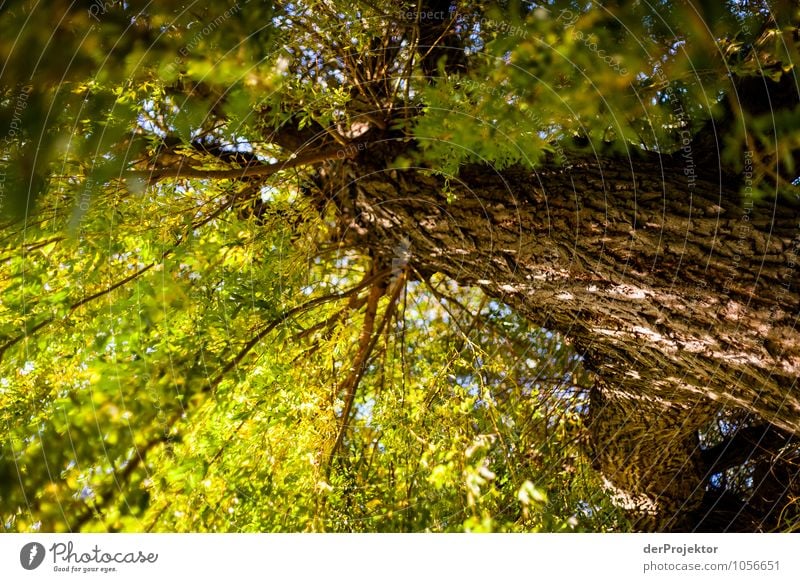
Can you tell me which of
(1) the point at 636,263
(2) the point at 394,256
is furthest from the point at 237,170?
(1) the point at 636,263

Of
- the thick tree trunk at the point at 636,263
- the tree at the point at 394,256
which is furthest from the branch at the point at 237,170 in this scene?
the thick tree trunk at the point at 636,263

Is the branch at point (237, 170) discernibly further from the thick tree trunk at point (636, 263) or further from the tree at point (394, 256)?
the thick tree trunk at point (636, 263)

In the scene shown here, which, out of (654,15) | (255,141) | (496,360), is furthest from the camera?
(496,360)

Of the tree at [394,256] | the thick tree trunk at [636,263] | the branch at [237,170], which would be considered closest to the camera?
the thick tree trunk at [636,263]

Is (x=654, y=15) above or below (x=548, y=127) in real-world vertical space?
above

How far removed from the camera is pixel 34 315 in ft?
6.71

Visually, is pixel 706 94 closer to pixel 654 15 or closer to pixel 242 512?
pixel 654 15

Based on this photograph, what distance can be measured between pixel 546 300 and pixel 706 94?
0.75 meters

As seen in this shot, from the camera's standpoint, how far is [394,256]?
2391 mm

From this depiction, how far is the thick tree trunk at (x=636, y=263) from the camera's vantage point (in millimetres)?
1491

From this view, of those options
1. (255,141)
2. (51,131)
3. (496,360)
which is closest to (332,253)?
(255,141)

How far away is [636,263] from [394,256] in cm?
101

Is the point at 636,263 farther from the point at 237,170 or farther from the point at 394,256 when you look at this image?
the point at 237,170
